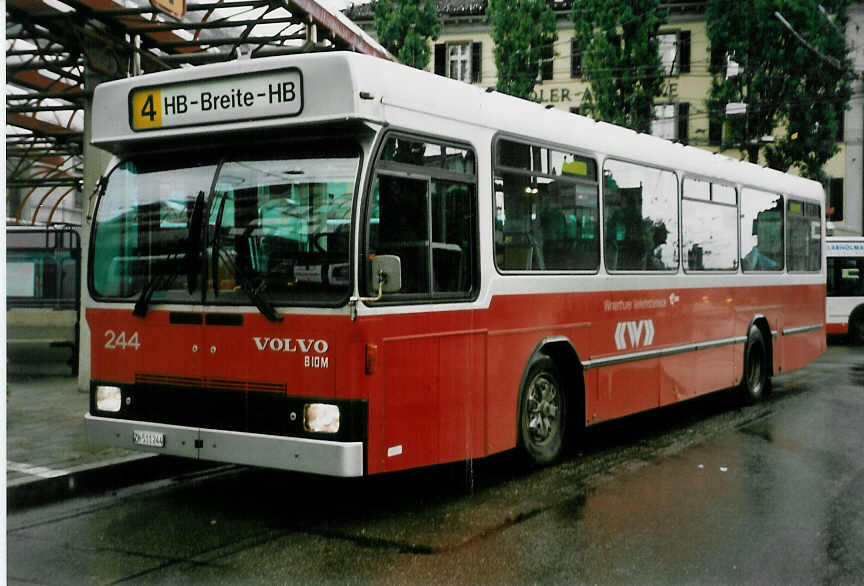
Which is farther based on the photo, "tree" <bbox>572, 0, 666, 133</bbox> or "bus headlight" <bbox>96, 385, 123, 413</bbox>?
"tree" <bbox>572, 0, 666, 133</bbox>

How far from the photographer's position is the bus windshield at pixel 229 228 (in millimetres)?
6316

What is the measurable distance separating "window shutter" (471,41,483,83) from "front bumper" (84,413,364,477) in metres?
39.2

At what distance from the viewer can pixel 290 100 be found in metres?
6.40

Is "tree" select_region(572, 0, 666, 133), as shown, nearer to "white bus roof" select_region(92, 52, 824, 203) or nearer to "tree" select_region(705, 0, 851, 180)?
"tree" select_region(705, 0, 851, 180)

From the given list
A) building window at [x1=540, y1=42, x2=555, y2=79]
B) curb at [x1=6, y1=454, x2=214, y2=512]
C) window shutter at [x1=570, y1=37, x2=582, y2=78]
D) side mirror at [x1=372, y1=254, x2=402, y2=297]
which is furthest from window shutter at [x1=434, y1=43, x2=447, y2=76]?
side mirror at [x1=372, y1=254, x2=402, y2=297]

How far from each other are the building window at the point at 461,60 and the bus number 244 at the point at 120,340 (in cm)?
3894

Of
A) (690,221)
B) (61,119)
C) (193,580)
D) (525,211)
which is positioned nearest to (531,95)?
(61,119)

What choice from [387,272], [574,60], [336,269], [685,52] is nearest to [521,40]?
[574,60]

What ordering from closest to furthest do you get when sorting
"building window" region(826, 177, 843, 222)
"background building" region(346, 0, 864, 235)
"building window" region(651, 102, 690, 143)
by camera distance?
"background building" region(346, 0, 864, 235), "building window" region(826, 177, 843, 222), "building window" region(651, 102, 690, 143)

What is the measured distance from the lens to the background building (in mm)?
41094

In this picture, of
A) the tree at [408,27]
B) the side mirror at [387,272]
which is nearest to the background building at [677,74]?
the tree at [408,27]

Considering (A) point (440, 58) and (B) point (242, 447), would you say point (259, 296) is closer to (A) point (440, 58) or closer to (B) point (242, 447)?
(B) point (242, 447)

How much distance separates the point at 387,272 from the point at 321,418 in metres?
0.99

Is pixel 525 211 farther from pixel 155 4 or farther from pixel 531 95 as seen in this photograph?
pixel 531 95
